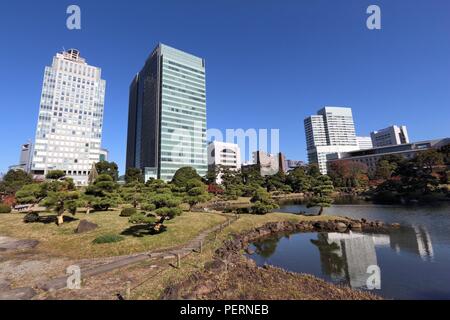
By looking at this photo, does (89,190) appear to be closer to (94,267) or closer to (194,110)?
(94,267)

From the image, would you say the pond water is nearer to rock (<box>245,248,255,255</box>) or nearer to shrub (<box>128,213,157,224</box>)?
rock (<box>245,248,255,255</box>)

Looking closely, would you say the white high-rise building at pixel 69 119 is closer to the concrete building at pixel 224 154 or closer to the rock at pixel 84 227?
the concrete building at pixel 224 154

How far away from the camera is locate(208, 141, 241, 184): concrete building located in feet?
488

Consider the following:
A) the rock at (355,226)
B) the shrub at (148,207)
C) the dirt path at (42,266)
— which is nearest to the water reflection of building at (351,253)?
the rock at (355,226)

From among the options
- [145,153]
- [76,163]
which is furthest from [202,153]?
[76,163]

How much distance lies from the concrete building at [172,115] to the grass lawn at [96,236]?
7483cm

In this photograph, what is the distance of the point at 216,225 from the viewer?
26344 millimetres

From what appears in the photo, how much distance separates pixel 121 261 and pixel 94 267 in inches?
58.8

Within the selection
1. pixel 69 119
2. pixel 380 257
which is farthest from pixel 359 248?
pixel 69 119

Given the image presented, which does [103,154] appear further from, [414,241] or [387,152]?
[387,152]

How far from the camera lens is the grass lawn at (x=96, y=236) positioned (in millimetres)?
15828

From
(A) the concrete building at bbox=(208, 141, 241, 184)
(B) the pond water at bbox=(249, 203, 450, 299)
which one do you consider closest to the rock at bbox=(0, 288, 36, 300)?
(B) the pond water at bbox=(249, 203, 450, 299)
